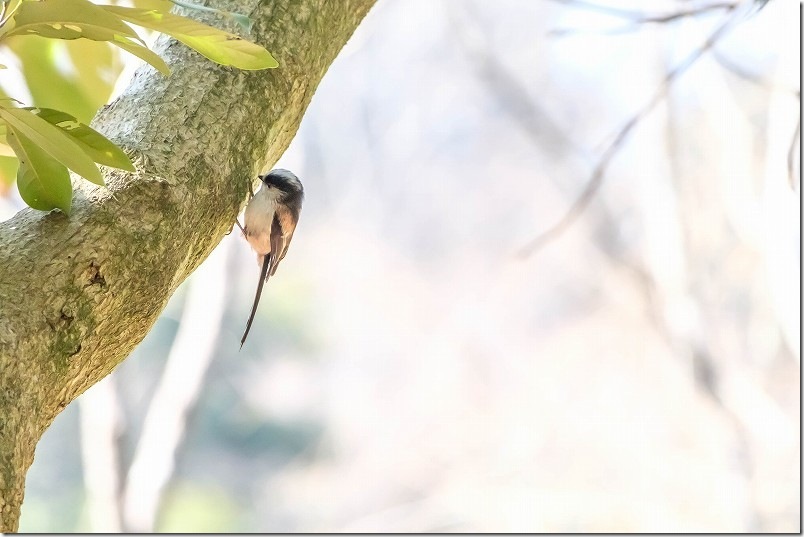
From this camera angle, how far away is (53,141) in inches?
Result: 29.4

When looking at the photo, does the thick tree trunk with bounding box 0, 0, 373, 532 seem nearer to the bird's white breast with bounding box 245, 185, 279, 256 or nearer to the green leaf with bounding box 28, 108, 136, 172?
the green leaf with bounding box 28, 108, 136, 172

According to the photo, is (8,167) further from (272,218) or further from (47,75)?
(272,218)

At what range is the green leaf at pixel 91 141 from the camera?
775mm

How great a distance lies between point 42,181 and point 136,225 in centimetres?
10

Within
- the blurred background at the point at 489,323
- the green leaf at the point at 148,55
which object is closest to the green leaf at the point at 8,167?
the green leaf at the point at 148,55

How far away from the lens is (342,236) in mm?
6098

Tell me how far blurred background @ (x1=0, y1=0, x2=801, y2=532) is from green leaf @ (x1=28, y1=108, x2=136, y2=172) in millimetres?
2820

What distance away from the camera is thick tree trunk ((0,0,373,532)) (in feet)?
2.30

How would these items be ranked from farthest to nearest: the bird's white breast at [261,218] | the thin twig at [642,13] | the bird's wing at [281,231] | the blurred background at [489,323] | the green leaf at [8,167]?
the blurred background at [489,323], the bird's wing at [281,231], the bird's white breast at [261,218], the thin twig at [642,13], the green leaf at [8,167]

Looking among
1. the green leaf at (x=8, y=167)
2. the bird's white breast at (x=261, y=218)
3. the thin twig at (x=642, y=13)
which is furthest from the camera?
the bird's white breast at (x=261, y=218)

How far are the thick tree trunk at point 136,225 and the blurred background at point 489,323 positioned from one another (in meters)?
2.66

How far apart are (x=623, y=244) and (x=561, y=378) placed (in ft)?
5.69

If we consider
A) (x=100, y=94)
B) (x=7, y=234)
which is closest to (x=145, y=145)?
(x=7, y=234)

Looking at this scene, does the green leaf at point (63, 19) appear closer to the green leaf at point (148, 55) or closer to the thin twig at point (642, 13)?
the green leaf at point (148, 55)
